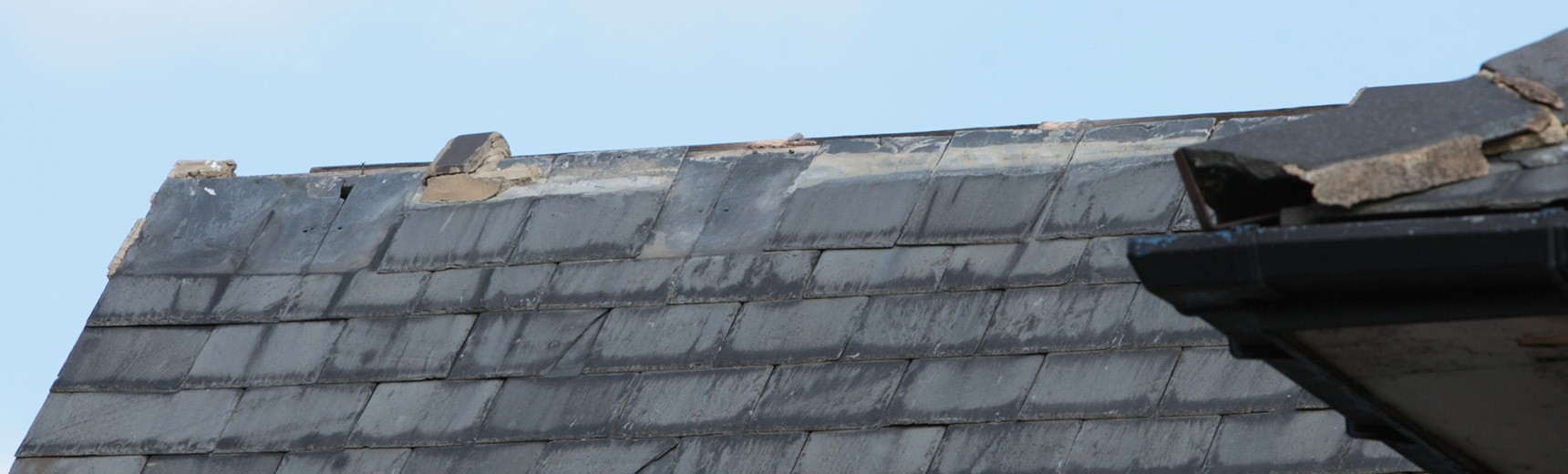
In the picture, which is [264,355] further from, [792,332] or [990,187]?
[990,187]

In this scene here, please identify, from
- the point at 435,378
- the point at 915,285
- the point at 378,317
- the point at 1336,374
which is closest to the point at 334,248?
the point at 378,317

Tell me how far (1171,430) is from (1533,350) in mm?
2121

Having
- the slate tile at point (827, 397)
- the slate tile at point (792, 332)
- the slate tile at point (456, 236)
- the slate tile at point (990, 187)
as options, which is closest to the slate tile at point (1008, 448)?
the slate tile at point (827, 397)

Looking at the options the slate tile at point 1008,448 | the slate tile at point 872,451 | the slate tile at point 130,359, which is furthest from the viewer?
the slate tile at point 130,359

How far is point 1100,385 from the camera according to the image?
17.0 feet

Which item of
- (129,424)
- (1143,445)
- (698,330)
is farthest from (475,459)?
(1143,445)

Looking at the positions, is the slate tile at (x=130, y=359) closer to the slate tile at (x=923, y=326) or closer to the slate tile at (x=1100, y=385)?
the slate tile at (x=923, y=326)

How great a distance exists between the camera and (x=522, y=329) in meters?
6.03

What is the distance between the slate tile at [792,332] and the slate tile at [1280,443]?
4.04ft

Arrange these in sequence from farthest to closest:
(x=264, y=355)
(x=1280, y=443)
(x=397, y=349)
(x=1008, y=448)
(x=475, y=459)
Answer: (x=264, y=355) < (x=397, y=349) < (x=475, y=459) < (x=1008, y=448) < (x=1280, y=443)

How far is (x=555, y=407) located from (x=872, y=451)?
3.53 ft

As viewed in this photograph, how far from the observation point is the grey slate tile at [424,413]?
5.76m

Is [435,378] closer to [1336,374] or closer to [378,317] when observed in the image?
[378,317]

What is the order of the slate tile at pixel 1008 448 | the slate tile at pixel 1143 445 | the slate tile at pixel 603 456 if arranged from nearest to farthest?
the slate tile at pixel 1143 445 → the slate tile at pixel 1008 448 → the slate tile at pixel 603 456
